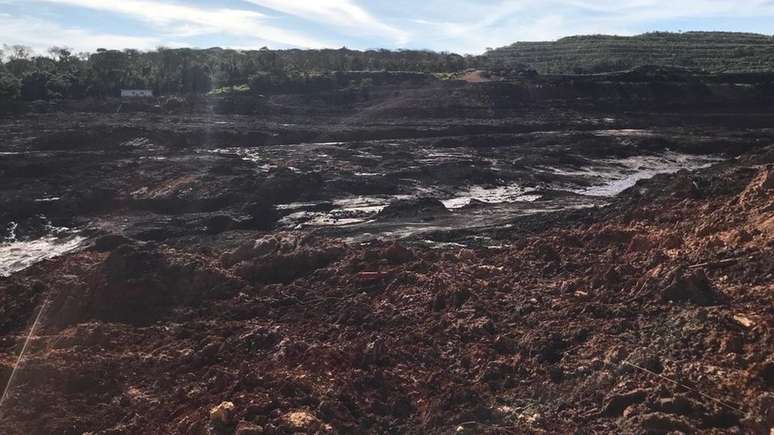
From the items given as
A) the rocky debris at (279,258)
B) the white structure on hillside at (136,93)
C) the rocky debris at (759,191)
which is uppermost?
the white structure on hillside at (136,93)

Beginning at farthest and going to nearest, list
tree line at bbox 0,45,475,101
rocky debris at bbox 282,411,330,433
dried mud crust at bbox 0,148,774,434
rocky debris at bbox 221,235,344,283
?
tree line at bbox 0,45,475,101 → rocky debris at bbox 221,235,344,283 → rocky debris at bbox 282,411,330,433 → dried mud crust at bbox 0,148,774,434

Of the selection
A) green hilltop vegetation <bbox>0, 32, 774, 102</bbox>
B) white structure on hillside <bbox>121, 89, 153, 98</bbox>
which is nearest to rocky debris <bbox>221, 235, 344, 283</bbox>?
green hilltop vegetation <bbox>0, 32, 774, 102</bbox>

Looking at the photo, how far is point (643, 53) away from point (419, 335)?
91700 millimetres

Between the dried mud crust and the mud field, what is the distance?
3 centimetres

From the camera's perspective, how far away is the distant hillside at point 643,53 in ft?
233

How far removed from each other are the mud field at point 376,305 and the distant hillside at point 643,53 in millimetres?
48866

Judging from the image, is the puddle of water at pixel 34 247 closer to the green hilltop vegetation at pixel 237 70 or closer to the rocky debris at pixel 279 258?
the rocky debris at pixel 279 258

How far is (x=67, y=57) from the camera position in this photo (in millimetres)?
63156

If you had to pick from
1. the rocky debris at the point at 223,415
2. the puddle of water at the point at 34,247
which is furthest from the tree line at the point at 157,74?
the rocky debris at the point at 223,415

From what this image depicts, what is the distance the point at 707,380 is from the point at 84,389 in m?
7.34

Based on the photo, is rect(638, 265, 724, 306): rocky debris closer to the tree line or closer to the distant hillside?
the tree line

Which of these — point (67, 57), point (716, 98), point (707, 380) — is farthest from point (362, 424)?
point (67, 57)

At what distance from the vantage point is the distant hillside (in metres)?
71.1

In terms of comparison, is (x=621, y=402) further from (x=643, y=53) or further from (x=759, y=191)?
(x=643, y=53)
